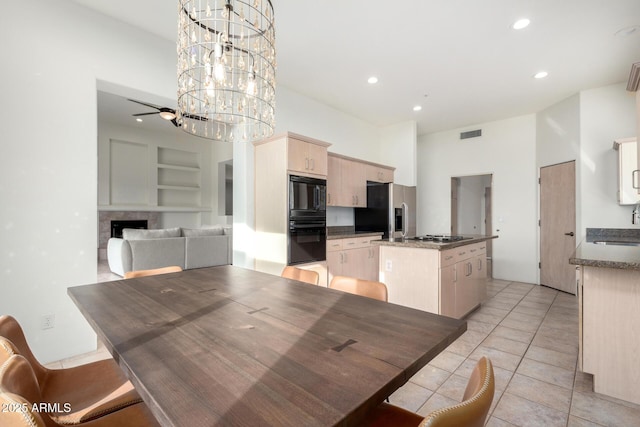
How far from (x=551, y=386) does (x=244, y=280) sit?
7.55ft

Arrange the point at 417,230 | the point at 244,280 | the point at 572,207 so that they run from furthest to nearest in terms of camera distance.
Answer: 1. the point at 417,230
2. the point at 572,207
3. the point at 244,280

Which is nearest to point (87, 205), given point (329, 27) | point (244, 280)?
point (244, 280)

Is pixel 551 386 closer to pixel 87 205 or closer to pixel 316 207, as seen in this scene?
pixel 316 207

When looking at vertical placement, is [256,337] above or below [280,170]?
below

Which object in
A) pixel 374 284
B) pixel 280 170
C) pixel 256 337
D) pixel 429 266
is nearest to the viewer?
pixel 256 337

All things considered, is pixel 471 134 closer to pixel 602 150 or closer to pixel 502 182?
pixel 502 182

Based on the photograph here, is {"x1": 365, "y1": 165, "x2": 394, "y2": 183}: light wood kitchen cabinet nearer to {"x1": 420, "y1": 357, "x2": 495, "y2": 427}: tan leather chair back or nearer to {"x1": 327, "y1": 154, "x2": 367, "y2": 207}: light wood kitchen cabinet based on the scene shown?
{"x1": 327, "y1": 154, "x2": 367, "y2": 207}: light wood kitchen cabinet

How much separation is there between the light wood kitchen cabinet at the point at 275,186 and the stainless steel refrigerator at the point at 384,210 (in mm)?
1616

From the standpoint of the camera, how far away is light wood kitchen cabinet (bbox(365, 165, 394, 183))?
516cm

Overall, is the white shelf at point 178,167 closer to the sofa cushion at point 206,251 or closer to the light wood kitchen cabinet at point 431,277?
the sofa cushion at point 206,251

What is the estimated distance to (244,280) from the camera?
1929 millimetres

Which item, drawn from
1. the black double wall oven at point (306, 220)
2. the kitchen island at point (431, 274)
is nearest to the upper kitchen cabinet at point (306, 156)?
the black double wall oven at point (306, 220)

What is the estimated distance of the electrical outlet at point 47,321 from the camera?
8.05ft

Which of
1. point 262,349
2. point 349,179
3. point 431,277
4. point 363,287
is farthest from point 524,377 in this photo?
point 349,179
